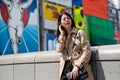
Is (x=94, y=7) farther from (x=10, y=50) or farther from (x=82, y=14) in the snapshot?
(x=10, y=50)

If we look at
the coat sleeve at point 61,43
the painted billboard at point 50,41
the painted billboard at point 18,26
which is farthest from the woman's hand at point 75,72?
the painted billboard at point 50,41

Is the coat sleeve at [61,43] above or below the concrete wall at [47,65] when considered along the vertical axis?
above

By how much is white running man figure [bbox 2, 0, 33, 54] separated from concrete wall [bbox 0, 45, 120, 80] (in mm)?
13917

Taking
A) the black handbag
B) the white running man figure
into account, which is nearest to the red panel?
the white running man figure

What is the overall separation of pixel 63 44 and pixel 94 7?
94.5 feet

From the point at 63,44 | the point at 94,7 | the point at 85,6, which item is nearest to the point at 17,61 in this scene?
the point at 63,44

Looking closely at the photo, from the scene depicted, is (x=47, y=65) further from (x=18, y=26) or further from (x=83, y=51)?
(x=18, y=26)

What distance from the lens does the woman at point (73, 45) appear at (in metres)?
3.89

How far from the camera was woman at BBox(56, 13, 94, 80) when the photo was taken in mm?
3889

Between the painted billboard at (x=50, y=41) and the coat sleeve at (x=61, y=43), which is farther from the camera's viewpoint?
the painted billboard at (x=50, y=41)

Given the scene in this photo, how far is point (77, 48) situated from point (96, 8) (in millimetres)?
29476

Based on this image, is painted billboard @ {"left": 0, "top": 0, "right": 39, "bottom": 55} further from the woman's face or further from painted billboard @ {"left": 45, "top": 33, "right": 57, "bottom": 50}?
the woman's face

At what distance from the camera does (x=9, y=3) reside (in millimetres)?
20281

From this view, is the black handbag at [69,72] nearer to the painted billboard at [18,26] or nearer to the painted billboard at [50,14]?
the painted billboard at [18,26]
